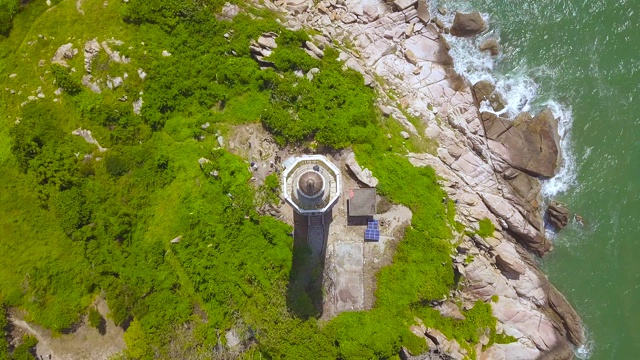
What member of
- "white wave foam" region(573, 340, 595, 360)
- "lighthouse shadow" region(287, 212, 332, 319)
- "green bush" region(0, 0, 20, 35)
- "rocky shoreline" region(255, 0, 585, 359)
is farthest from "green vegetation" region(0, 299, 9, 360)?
"white wave foam" region(573, 340, 595, 360)

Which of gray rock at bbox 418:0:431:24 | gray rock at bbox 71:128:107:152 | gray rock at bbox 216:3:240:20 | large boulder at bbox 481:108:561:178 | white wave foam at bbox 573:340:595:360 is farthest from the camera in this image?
gray rock at bbox 418:0:431:24

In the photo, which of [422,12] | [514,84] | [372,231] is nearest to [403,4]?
[422,12]

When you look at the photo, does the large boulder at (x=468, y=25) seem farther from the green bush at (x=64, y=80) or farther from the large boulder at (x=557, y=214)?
the green bush at (x=64, y=80)

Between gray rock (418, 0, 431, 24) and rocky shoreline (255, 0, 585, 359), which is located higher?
gray rock (418, 0, 431, 24)

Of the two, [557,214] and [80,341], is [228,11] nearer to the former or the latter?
[80,341]

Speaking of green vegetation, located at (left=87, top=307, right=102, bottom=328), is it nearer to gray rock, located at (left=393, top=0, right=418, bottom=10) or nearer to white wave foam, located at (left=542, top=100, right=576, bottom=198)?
gray rock, located at (left=393, top=0, right=418, bottom=10)

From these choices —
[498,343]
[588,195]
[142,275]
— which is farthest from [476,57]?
[142,275]

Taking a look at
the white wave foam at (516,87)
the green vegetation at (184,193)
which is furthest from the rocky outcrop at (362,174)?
the white wave foam at (516,87)

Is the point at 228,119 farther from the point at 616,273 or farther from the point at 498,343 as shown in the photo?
Result: the point at 616,273
